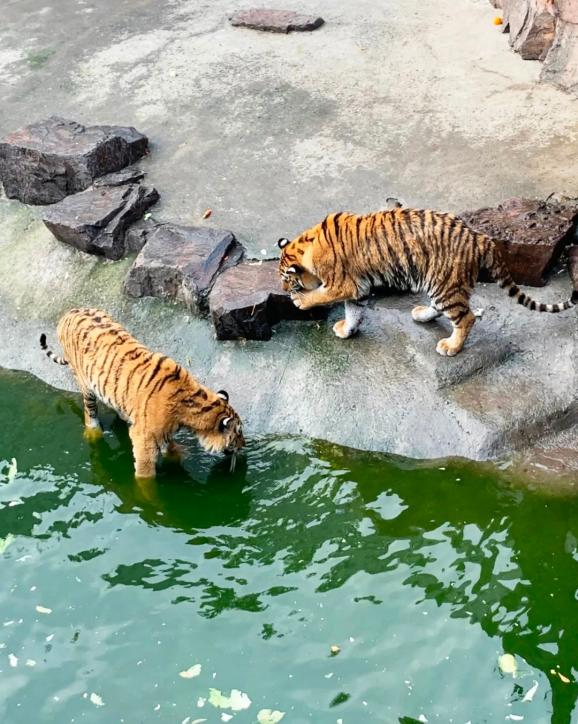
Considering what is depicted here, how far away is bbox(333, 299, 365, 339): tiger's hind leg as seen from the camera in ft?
21.3

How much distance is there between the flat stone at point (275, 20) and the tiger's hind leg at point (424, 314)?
556 cm

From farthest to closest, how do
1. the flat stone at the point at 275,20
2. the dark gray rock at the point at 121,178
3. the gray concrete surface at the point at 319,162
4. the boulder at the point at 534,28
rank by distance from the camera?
the flat stone at the point at 275,20 < the boulder at the point at 534,28 < the dark gray rock at the point at 121,178 < the gray concrete surface at the point at 319,162

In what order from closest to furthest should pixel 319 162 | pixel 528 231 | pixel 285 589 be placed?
pixel 285 589, pixel 528 231, pixel 319 162

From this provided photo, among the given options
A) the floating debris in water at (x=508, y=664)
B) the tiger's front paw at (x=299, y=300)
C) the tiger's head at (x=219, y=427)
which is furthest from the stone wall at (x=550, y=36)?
the floating debris in water at (x=508, y=664)

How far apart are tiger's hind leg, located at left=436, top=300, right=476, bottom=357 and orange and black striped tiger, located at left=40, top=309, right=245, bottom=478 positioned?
154 centimetres

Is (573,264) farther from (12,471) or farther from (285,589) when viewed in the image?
(12,471)

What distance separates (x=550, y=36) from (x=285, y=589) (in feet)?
22.5

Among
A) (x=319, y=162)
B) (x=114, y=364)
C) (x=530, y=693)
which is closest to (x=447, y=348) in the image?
(x=114, y=364)

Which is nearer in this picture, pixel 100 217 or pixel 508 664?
pixel 508 664

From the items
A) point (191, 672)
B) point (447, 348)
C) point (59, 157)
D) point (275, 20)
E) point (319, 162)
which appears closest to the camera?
point (191, 672)

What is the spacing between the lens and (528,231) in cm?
648

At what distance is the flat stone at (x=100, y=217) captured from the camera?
295 inches

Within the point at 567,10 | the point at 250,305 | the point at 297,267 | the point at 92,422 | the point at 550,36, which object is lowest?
the point at 92,422

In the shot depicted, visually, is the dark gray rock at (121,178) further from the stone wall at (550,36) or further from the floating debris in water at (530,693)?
the floating debris in water at (530,693)
